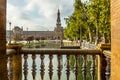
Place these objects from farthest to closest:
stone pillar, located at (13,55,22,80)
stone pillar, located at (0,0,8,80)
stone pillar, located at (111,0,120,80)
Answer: stone pillar, located at (13,55,22,80), stone pillar, located at (0,0,8,80), stone pillar, located at (111,0,120,80)

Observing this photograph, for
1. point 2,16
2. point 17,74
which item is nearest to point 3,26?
point 2,16

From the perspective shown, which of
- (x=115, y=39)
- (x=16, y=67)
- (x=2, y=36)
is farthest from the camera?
(x=16, y=67)

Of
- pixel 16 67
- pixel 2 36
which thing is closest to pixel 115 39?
pixel 2 36

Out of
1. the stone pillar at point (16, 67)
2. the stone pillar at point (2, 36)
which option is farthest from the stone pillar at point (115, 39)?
the stone pillar at point (16, 67)

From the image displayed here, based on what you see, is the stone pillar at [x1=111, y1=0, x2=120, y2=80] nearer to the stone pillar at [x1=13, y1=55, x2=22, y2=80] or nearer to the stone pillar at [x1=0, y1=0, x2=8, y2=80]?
the stone pillar at [x1=0, y1=0, x2=8, y2=80]

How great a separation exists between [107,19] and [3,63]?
2381 centimetres

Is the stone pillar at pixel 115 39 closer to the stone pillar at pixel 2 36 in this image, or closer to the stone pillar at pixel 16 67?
the stone pillar at pixel 2 36

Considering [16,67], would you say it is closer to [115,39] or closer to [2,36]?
[2,36]

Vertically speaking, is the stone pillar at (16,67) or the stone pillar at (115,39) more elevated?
the stone pillar at (115,39)

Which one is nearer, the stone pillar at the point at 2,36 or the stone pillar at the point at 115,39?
the stone pillar at the point at 115,39

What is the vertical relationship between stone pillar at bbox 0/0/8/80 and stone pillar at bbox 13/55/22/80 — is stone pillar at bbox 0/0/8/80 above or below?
above

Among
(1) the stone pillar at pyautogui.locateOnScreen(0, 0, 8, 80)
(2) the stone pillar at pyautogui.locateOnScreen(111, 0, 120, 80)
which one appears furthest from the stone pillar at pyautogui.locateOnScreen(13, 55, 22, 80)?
(2) the stone pillar at pyautogui.locateOnScreen(111, 0, 120, 80)

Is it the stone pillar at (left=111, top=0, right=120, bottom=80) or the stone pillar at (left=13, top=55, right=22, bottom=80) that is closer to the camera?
the stone pillar at (left=111, top=0, right=120, bottom=80)

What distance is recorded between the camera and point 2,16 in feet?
13.0
